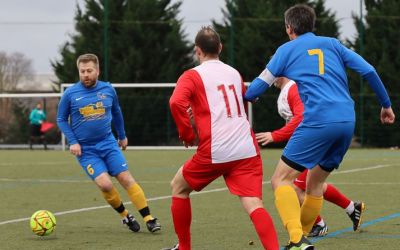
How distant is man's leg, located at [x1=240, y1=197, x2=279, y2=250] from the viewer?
665 cm

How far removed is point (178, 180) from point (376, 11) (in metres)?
26.1

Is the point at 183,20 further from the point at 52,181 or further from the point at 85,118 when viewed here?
the point at 85,118

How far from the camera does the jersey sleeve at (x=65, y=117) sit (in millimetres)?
9594

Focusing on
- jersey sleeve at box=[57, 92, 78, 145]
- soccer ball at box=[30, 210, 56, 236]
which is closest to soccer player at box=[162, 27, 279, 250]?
soccer ball at box=[30, 210, 56, 236]

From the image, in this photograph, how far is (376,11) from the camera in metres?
32.2

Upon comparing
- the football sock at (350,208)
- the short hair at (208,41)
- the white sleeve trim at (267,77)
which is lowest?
the football sock at (350,208)

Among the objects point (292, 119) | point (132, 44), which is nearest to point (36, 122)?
point (132, 44)

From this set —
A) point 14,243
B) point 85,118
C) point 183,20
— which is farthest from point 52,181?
point 183,20

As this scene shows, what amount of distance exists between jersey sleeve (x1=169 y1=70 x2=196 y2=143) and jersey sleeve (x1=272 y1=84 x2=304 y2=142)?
2.50ft

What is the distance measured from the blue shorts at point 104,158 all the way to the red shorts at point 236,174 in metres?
2.73

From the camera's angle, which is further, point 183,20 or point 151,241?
point 183,20

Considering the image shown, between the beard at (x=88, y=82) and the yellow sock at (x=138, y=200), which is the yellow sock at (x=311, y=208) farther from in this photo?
the beard at (x=88, y=82)

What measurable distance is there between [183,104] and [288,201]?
44.4 inches

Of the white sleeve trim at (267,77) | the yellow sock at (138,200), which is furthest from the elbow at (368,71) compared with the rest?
the yellow sock at (138,200)
